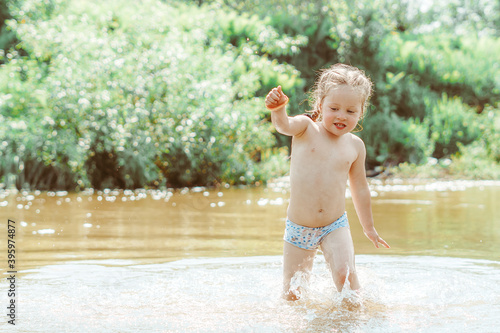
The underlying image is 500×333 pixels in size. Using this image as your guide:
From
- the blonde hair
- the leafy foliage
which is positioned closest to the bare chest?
the blonde hair

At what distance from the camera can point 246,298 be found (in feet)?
11.5

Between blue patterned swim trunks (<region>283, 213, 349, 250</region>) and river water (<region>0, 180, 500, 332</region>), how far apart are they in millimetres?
244

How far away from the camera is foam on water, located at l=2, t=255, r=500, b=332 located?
9.60 feet

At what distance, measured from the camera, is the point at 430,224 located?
6.57 meters

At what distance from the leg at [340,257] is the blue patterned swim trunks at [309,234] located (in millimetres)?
33

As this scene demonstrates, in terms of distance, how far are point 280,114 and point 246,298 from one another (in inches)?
39.2

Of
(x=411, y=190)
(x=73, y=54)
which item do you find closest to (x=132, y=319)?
(x=73, y=54)

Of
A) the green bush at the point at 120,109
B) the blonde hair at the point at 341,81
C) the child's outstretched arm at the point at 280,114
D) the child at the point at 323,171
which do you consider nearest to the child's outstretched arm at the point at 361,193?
the child at the point at 323,171

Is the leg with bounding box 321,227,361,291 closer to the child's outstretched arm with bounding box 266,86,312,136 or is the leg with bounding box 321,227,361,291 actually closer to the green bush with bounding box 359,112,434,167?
the child's outstretched arm with bounding box 266,86,312,136

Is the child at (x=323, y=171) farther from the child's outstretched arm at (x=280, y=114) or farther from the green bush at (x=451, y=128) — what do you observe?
Answer: the green bush at (x=451, y=128)

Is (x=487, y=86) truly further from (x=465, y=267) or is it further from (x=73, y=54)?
(x=465, y=267)

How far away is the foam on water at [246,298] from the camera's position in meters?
2.93

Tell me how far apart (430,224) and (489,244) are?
132 cm

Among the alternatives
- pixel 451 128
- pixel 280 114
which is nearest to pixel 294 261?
pixel 280 114
